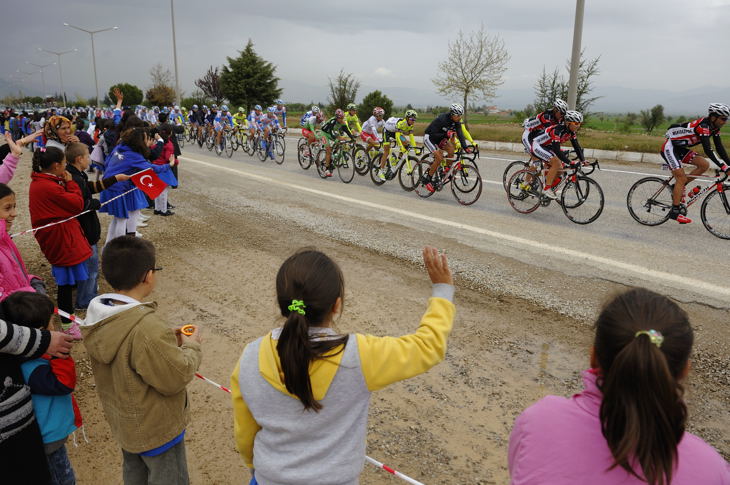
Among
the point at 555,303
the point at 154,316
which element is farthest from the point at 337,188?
the point at 154,316

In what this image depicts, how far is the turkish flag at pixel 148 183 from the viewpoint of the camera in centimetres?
642

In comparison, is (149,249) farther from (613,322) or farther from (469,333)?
(469,333)

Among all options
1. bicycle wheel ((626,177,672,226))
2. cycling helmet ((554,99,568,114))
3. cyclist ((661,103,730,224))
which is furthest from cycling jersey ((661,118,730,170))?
cycling helmet ((554,99,568,114))

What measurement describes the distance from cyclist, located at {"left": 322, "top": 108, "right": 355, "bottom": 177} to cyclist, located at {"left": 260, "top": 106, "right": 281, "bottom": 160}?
13.1 feet

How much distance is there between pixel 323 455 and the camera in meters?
1.86

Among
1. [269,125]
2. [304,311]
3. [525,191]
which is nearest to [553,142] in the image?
[525,191]

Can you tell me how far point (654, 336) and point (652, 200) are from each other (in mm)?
8882

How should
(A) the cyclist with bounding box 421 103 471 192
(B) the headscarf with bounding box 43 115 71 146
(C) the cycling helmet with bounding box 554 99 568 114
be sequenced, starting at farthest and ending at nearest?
(A) the cyclist with bounding box 421 103 471 192 < (C) the cycling helmet with bounding box 554 99 568 114 < (B) the headscarf with bounding box 43 115 71 146

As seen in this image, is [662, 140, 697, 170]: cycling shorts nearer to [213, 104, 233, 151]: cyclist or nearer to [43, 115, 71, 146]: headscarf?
[43, 115, 71, 146]: headscarf

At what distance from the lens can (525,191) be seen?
33.7ft

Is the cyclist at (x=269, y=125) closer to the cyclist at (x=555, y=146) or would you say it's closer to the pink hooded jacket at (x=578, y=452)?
the cyclist at (x=555, y=146)

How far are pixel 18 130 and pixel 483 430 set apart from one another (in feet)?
106

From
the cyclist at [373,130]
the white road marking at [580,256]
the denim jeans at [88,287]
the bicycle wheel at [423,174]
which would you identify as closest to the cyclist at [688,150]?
the white road marking at [580,256]

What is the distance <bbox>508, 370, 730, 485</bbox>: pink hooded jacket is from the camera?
1382 millimetres
